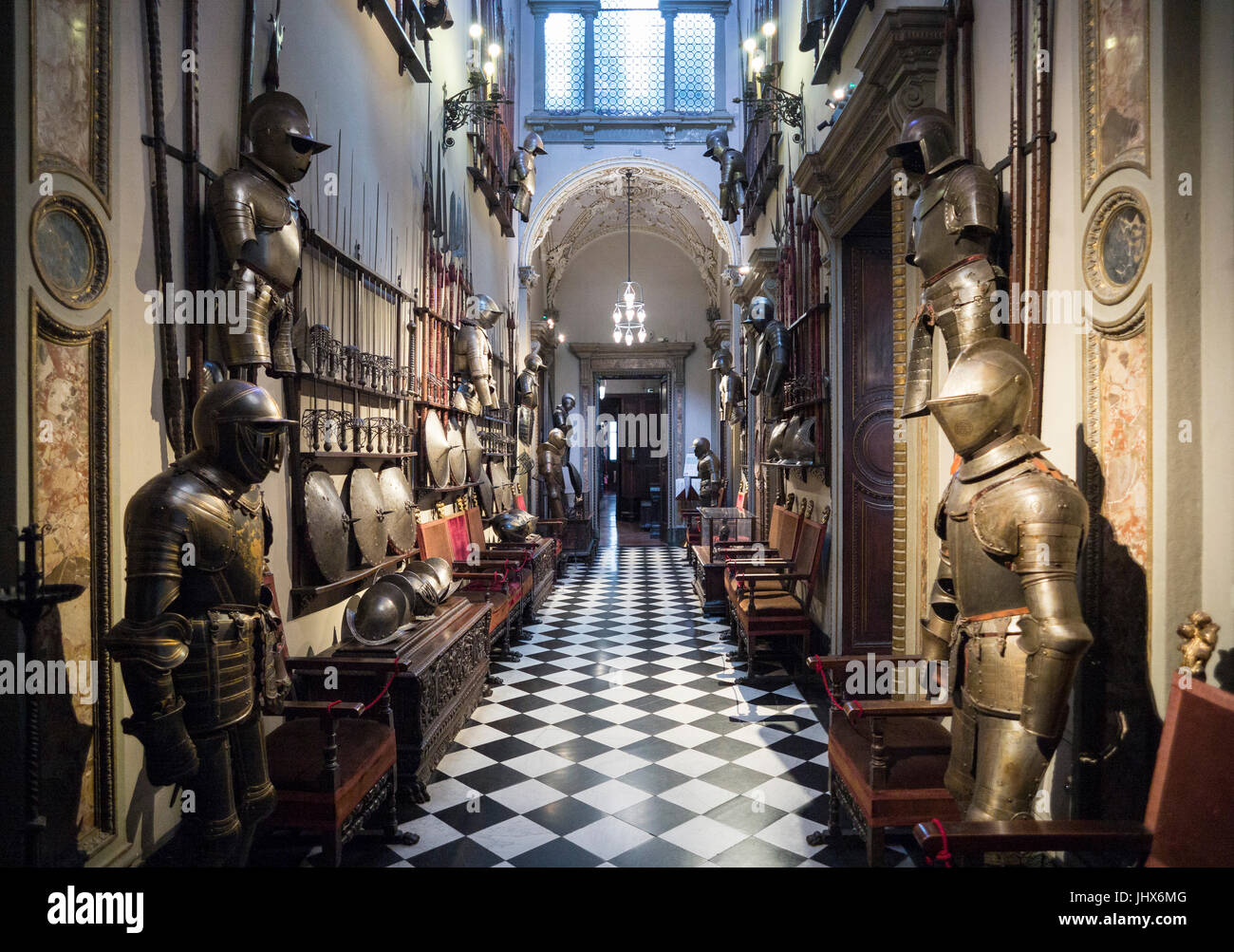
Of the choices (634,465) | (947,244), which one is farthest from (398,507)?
(634,465)

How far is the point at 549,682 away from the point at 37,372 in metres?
4.63

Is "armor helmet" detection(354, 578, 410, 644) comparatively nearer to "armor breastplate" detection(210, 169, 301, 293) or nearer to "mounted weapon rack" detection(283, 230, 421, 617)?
"mounted weapon rack" detection(283, 230, 421, 617)

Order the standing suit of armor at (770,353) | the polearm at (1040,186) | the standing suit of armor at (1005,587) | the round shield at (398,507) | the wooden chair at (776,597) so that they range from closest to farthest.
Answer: the standing suit of armor at (1005,587), the polearm at (1040,186), the round shield at (398,507), the wooden chair at (776,597), the standing suit of armor at (770,353)

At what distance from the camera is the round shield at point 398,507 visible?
5145 mm

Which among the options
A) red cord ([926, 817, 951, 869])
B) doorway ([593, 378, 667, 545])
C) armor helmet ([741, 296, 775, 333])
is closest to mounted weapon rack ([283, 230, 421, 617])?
red cord ([926, 817, 951, 869])

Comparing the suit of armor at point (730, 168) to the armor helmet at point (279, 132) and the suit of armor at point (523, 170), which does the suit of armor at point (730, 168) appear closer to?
the suit of armor at point (523, 170)

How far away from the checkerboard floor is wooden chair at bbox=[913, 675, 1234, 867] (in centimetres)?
143

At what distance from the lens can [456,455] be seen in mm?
7051

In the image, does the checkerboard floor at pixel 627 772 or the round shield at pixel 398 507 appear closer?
the checkerboard floor at pixel 627 772

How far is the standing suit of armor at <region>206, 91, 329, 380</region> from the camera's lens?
3.00 meters

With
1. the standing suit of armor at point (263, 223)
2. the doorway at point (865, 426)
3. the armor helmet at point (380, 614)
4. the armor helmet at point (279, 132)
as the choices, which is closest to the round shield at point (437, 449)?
the armor helmet at point (380, 614)

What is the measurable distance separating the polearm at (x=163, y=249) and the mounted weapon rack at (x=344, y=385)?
0.89m

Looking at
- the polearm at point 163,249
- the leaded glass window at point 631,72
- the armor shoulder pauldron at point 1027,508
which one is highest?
the leaded glass window at point 631,72

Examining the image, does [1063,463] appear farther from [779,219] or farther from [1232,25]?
[779,219]
